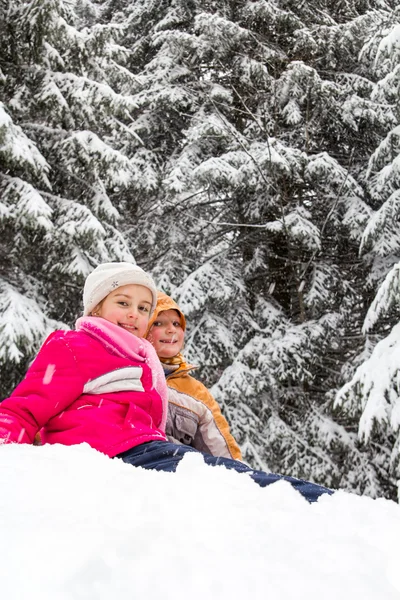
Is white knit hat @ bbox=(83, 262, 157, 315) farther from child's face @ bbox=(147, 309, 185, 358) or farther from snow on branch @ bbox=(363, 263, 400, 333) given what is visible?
snow on branch @ bbox=(363, 263, 400, 333)

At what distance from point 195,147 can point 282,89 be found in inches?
75.6

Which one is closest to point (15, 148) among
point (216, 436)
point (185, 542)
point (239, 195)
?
point (216, 436)

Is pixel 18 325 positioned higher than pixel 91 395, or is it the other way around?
pixel 91 395

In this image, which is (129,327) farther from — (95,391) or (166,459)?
(166,459)

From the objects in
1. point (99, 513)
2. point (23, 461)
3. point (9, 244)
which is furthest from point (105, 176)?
point (99, 513)

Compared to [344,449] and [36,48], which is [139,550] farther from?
[344,449]

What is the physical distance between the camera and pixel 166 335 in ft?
12.8

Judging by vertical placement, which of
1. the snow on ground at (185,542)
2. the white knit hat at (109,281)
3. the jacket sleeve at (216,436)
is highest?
the snow on ground at (185,542)

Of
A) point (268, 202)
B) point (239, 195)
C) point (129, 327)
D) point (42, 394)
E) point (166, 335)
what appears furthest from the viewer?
point (239, 195)

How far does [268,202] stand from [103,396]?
7.89m

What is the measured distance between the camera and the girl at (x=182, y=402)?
3.46 m

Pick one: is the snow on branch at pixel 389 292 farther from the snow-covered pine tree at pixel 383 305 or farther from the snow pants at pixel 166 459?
the snow pants at pixel 166 459

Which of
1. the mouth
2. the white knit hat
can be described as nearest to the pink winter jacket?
the mouth

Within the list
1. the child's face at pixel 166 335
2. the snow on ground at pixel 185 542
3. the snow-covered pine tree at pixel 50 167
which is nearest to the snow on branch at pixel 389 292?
the child's face at pixel 166 335
